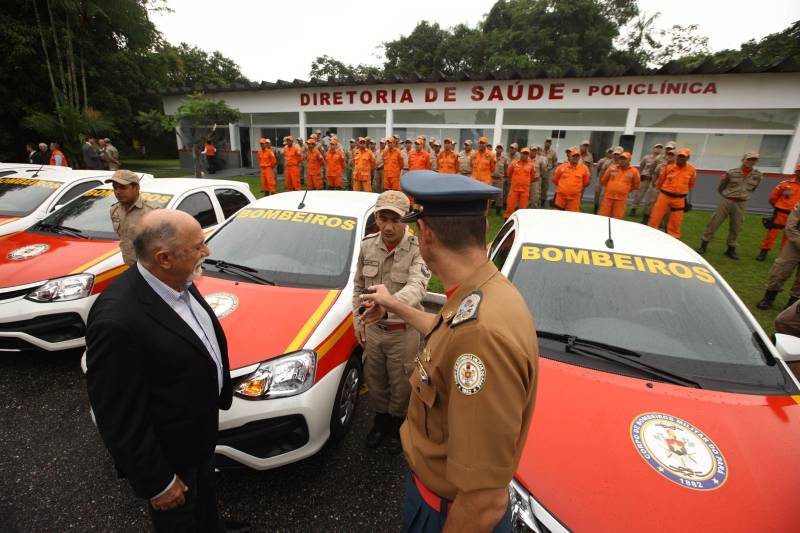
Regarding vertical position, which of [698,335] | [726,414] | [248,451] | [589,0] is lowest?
[248,451]

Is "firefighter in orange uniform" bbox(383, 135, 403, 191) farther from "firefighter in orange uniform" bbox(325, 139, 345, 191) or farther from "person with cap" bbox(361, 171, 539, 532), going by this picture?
"person with cap" bbox(361, 171, 539, 532)

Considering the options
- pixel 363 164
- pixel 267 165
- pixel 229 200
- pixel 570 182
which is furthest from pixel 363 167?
pixel 229 200

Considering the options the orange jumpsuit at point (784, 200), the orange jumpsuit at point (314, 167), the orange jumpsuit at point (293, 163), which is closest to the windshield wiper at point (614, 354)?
the orange jumpsuit at point (784, 200)

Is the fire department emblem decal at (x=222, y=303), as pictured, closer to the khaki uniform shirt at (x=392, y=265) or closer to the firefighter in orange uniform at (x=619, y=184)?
the khaki uniform shirt at (x=392, y=265)

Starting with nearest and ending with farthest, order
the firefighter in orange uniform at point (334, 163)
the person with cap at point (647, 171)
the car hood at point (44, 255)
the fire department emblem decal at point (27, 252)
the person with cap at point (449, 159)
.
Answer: the car hood at point (44, 255) → the fire department emblem decal at point (27, 252) → the person with cap at point (647, 171) → the person with cap at point (449, 159) → the firefighter in orange uniform at point (334, 163)

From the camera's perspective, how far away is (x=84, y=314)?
3137mm

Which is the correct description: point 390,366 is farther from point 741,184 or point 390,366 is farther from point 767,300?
point 741,184

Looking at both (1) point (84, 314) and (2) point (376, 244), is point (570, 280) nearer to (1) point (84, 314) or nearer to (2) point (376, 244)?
(2) point (376, 244)

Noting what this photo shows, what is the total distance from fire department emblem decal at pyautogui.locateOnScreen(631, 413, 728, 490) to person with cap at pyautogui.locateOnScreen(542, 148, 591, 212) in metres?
7.03

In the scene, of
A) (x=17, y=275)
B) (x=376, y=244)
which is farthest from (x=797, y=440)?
(x=17, y=275)

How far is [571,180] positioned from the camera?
25.6 ft

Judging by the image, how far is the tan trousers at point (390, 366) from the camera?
2.44 meters

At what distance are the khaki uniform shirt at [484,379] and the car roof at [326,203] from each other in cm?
253

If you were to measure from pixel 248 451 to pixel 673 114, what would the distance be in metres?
14.3
